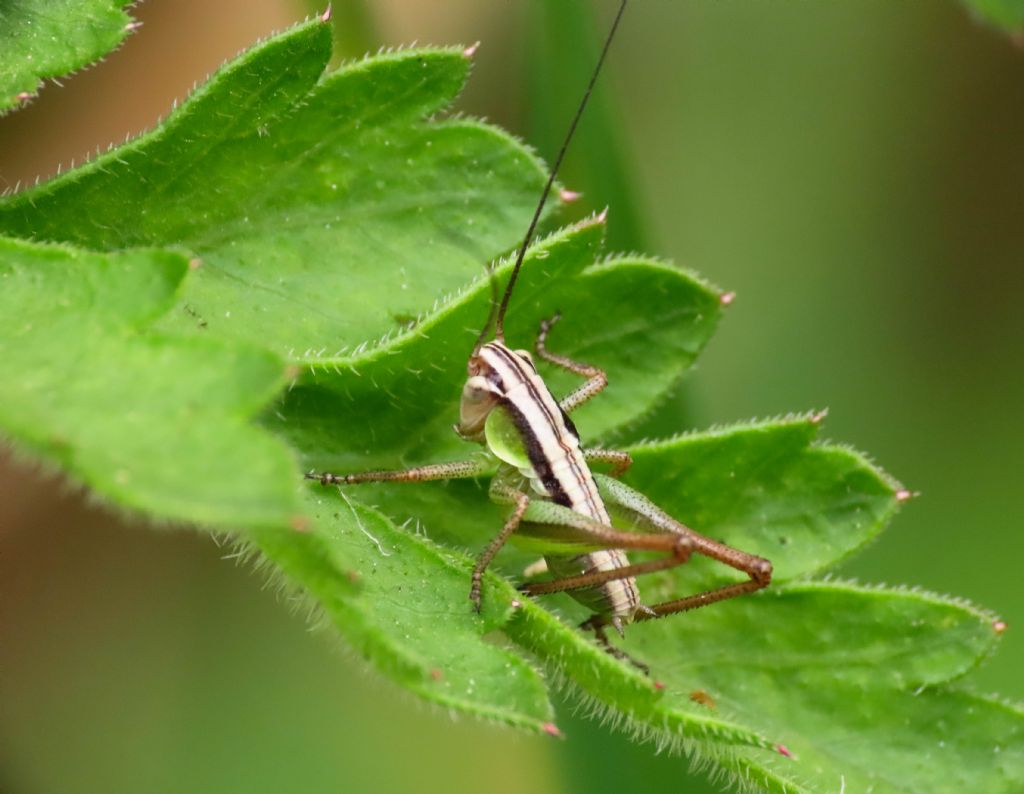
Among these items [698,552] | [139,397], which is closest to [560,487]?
[698,552]

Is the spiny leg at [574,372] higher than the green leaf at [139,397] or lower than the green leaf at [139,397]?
lower

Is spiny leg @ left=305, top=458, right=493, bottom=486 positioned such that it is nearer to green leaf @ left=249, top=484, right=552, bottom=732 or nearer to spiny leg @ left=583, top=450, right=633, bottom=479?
green leaf @ left=249, top=484, right=552, bottom=732

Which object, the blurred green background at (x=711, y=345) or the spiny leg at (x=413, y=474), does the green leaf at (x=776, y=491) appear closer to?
the spiny leg at (x=413, y=474)

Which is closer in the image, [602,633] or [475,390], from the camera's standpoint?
[602,633]

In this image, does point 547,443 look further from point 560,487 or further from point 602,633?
→ point 602,633

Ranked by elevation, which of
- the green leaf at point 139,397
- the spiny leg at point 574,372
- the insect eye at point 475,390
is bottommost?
the insect eye at point 475,390

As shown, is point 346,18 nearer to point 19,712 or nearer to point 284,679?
point 284,679

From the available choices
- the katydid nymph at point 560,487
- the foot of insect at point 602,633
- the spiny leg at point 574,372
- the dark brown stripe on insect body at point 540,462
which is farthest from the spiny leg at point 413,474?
the foot of insect at point 602,633
